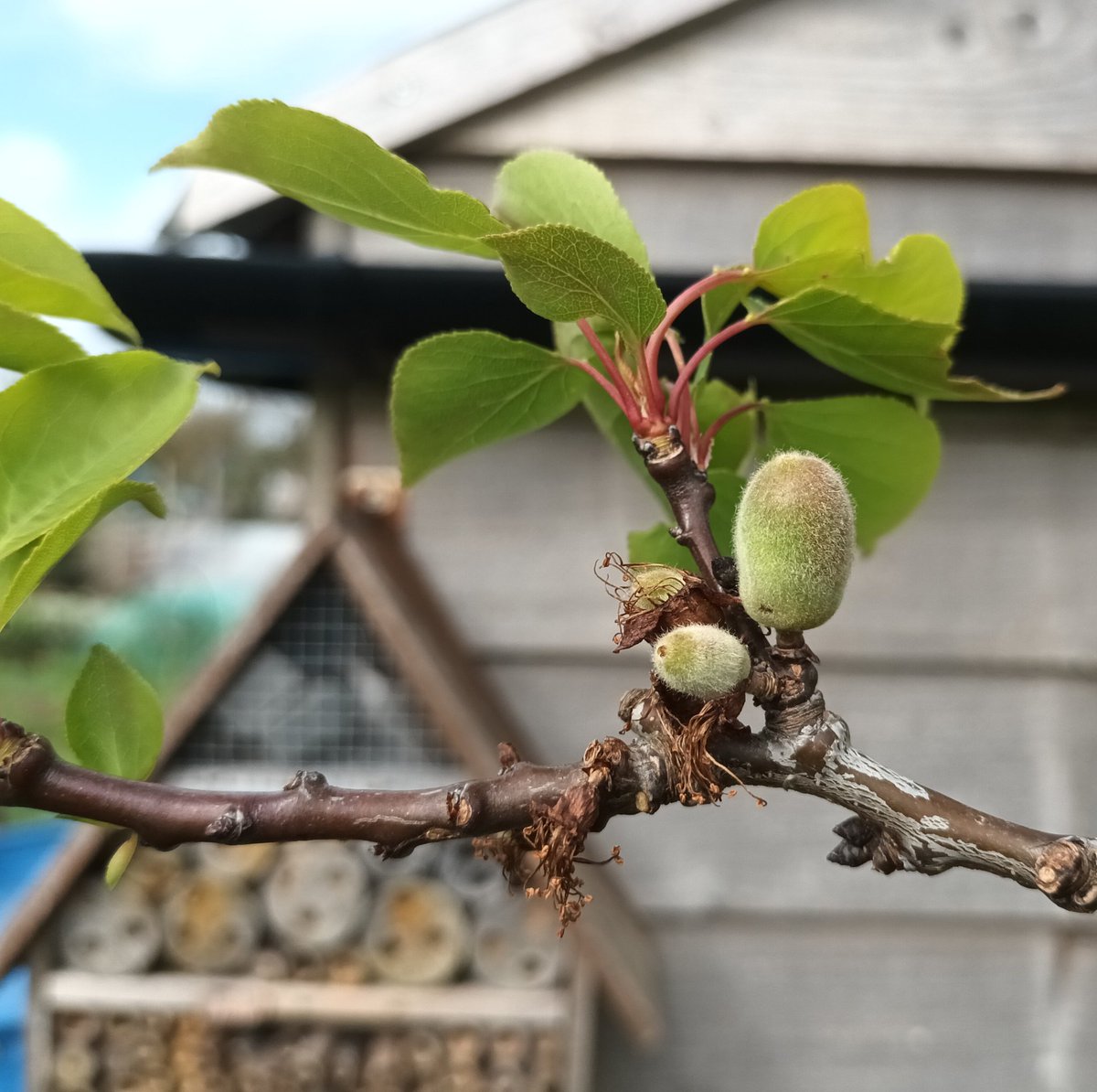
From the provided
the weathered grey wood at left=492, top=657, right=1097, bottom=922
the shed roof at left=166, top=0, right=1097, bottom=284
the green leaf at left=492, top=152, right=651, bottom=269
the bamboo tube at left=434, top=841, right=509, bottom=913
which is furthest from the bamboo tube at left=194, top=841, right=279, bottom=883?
the green leaf at left=492, top=152, right=651, bottom=269

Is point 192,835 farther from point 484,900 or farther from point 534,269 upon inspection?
point 484,900

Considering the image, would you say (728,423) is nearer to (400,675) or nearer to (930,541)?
(400,675)

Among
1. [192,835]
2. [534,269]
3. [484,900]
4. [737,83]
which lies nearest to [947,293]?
[534,269]

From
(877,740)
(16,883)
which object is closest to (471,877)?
(877,740)

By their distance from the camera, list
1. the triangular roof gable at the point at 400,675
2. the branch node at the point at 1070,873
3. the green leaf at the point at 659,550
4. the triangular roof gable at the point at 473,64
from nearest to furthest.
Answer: the branch node at the point at 1070,873
the green leaf at the point at 659,550
the triangular roof gable at the point at 400,675
the triangular roof gable at the point at 473,64

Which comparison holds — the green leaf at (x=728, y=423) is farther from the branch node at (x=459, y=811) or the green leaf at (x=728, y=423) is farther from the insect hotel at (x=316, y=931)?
the insect hotel at (x=316, y=931)

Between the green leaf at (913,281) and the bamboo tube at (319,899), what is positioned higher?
the green leaf at (913,281)

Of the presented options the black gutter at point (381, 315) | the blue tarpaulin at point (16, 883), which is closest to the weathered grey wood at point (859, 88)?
the black gutter at point (381, 315)

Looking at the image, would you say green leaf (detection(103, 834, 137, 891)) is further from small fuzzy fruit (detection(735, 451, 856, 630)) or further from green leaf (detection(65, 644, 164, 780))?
small fuzzy fruit (detection(735, 451, 856, 630))
